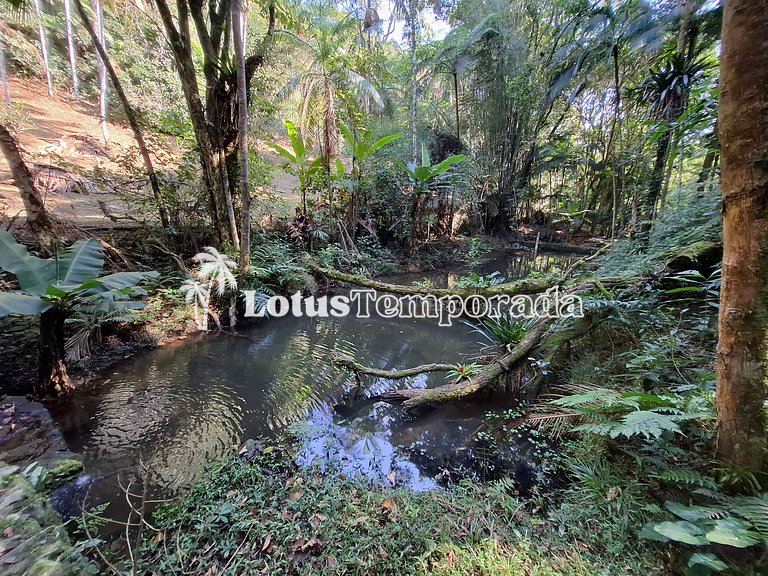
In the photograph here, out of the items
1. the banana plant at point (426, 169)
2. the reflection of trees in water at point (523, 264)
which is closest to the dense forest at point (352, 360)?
the banana plant at point (426, 169)

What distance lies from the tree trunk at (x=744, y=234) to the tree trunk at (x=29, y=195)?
5.55m

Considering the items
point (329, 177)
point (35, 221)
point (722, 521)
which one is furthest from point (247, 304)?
point (722, 521)

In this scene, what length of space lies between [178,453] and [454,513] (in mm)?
2159

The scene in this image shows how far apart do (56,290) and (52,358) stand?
39.0 inches

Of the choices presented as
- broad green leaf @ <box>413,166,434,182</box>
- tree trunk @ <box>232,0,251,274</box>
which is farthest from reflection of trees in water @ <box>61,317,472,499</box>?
broad green leaf @ <box>413,166,434,182</box>

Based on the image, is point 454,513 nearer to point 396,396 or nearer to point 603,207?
point 396,396

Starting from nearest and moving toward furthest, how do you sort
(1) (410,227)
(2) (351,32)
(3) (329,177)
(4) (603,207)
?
(3) (329,177) < (2) (351,32) < (1) (410,227) < (4) (603,207)

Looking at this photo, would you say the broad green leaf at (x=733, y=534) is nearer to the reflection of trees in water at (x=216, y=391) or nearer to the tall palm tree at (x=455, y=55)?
the reflection of trees in water at (x=216, y=391)

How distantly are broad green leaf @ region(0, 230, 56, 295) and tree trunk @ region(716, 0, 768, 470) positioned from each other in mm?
4586

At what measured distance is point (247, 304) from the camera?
5145 mm

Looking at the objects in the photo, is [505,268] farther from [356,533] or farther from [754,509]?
[356,533]

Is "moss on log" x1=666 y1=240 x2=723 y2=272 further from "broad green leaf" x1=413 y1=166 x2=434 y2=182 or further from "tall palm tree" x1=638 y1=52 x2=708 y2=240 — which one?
"broad green leaf" x1=413 y1=166 x2=434 y2=182

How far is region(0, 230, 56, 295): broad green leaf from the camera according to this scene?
8.27 ft

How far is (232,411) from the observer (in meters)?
2.97
